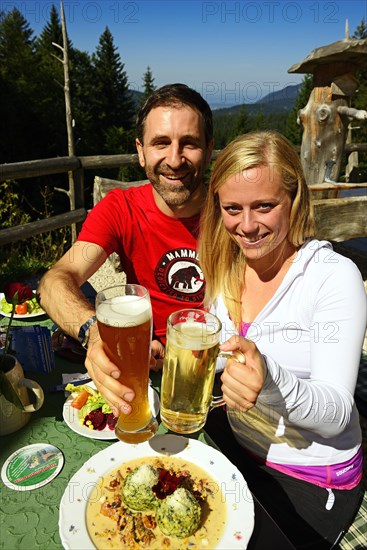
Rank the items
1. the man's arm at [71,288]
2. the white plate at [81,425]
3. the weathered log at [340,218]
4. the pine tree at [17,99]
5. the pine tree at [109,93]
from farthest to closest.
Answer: the pine tree at [109,93] → the pine tree at [17,99] → the weathered log at [340,218] → the man's arm at [71,288] → the white plate at [81,425]

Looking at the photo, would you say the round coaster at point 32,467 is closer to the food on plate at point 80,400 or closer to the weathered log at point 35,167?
the food on plate at point 80,400

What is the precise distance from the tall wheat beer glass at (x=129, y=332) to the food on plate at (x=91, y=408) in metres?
0.14

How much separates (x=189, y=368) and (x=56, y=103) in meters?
36.1

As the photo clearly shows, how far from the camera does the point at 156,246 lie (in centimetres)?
247

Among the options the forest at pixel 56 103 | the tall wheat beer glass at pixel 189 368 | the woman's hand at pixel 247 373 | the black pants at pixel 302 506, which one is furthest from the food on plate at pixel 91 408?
the forest at pixel 56 103

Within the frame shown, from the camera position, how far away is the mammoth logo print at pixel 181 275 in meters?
2.41

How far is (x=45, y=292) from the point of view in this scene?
199 cm

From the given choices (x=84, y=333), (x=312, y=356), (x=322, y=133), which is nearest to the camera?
(x=312, y=356)

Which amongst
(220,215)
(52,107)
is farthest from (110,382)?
(52,107)

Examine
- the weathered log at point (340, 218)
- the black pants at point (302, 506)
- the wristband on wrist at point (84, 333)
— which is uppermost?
the wristband on wrist at point (84, 333)

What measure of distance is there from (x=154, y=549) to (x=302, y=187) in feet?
4.80

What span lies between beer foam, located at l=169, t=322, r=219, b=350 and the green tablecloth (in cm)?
43

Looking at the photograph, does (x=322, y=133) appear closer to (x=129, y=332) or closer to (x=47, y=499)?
(x=129, y=332)

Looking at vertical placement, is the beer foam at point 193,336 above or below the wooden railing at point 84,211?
above
